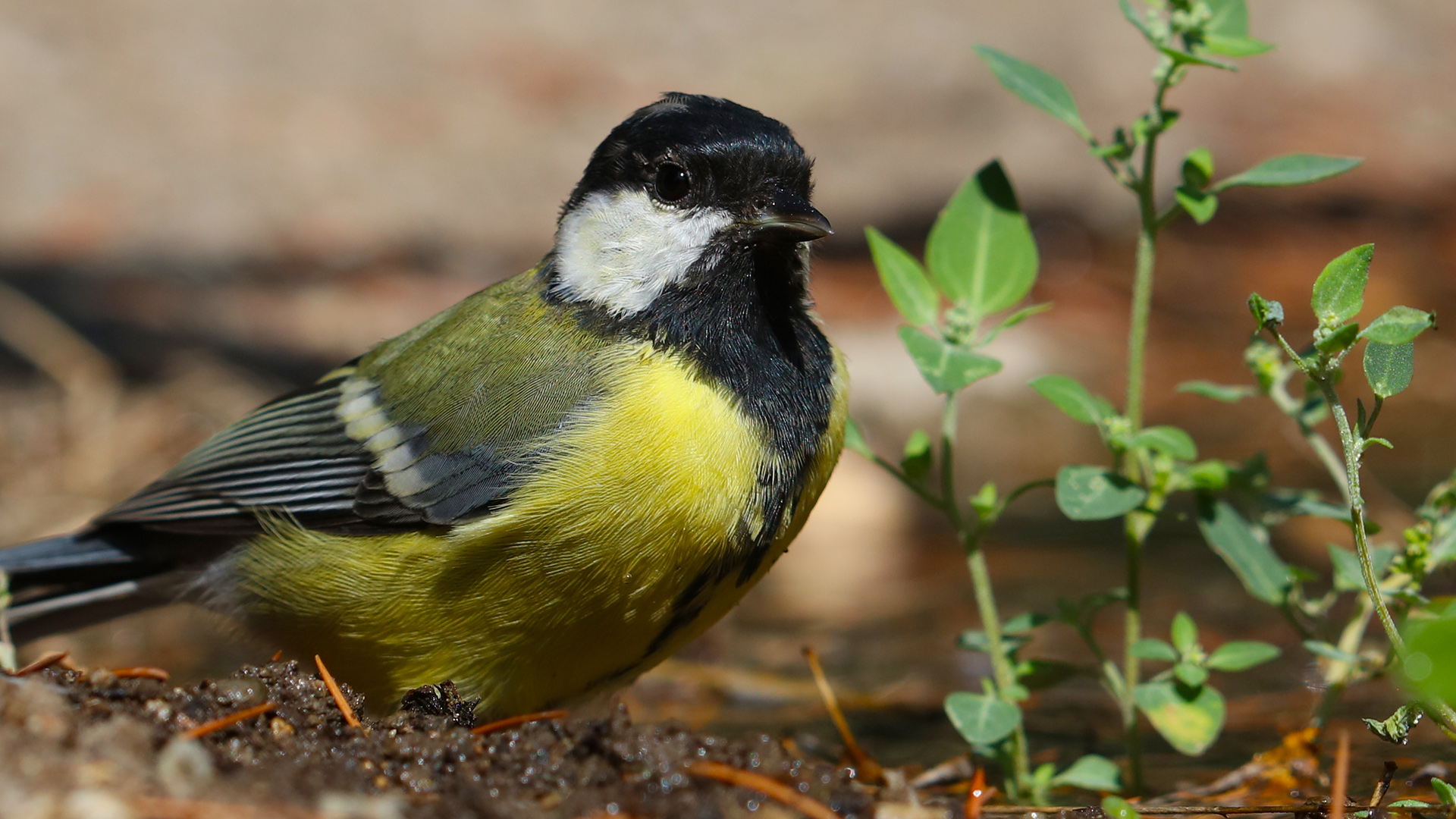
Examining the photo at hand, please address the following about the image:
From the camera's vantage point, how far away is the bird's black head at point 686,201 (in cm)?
264

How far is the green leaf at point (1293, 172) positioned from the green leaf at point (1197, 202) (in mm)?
25

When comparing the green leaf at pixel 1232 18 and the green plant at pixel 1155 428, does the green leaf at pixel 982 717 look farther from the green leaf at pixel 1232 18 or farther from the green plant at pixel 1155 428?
the green leaf at pixel 1232 18

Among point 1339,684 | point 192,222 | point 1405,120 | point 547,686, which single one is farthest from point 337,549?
point 1405,120

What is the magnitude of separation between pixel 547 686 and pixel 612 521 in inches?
18.0

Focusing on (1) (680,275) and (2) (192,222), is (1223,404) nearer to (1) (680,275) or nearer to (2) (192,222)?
(1) (680,275)

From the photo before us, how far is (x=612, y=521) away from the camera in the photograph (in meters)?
2.35

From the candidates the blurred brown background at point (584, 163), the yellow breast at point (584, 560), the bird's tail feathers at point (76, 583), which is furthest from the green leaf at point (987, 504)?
the blurred brown background at point (584, 163)

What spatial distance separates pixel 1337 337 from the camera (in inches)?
71.8

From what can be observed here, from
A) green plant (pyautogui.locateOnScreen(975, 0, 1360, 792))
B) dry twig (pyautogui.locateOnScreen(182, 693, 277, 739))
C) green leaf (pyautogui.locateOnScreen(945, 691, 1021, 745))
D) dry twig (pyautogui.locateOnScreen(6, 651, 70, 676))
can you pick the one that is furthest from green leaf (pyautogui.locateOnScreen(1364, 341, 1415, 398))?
dry twig (pyautogui.locateOnScreen(6, 651, 70, 676))

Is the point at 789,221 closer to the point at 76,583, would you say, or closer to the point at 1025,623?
the point at 1025,623

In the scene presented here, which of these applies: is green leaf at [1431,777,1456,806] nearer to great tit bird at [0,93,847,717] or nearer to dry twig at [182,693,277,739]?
great tit bird at [0,93,847,717]

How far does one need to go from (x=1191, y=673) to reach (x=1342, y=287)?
0.79 meters

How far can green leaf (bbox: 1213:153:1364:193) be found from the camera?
7.32 ft

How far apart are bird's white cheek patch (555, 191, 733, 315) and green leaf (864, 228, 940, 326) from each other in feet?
1.13
